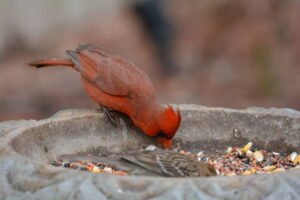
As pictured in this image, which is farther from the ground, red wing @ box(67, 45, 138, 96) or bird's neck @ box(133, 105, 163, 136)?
red wing @ box(67, 45, 138, 96)

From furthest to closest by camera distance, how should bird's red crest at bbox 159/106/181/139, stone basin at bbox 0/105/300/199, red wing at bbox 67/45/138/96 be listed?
red wing at bbox 67/45/138/96 → bird's red crest at bbox 159/106/181/139 → stone basin at bbox 0/105/300/199

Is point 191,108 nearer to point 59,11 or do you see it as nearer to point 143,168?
point 143,168

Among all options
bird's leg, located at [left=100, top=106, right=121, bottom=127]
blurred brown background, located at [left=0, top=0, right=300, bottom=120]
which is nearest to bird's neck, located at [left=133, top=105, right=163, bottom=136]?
bird's leg, located at [left=100, top=106, right=121, bottom=127]

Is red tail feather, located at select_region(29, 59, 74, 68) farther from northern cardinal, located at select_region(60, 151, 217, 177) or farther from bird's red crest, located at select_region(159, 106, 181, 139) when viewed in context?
northern cardinal, located at select_region(60, 151, 217, 177)

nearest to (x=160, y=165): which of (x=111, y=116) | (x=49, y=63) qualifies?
(x=111, y=116)

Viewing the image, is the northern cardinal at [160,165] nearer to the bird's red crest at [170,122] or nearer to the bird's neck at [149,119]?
the bird's red crest at [170,122]

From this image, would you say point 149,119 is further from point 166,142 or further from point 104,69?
point 104,69

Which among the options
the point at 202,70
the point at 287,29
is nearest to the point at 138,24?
the point at 202,70
